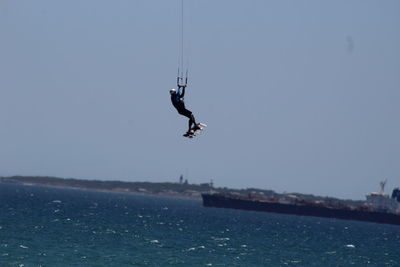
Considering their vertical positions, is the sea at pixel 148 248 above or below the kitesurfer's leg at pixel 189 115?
below

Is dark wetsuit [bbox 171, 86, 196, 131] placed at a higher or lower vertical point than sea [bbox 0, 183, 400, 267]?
higher

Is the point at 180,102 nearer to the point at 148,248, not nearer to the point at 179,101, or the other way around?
the point at 179,101

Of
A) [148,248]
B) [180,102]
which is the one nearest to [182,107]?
[180,102]

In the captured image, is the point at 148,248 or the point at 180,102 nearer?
the point at 180,102

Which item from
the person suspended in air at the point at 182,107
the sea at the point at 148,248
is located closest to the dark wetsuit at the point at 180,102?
the person suspended in air at the point at 182,107

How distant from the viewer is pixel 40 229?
95.3 m

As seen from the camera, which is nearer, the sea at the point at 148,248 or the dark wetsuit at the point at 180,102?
the dark wetsuit at the point at 180,102

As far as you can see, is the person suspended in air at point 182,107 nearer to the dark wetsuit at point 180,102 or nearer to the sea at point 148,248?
the dark wetsuit at point 180,102

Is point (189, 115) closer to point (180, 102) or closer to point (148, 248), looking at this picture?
point (180, 102)

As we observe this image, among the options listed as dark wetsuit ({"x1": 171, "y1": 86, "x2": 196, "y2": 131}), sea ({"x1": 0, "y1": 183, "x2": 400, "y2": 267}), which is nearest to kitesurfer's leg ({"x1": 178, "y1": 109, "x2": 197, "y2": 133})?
dark wetsuit ({"x1": 171, "y1": 86, "x2": 196, "y2": 131})

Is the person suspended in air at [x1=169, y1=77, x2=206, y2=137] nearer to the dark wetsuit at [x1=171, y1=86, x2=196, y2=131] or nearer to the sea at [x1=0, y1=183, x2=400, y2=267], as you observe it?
the dark wetsuit at [x1=171, y1=86, x2=196, y2=131]

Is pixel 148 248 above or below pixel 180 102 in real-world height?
below

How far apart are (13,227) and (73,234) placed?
7.91m

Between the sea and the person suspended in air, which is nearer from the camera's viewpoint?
the person suspended in air
